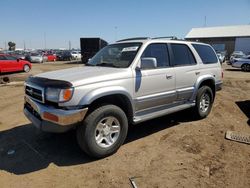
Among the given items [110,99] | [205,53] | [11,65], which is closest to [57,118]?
[110,99]

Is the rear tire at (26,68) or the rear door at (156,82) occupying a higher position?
the rear door at (156,82)

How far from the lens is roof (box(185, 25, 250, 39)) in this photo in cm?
5376

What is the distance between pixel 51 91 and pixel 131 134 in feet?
7.20

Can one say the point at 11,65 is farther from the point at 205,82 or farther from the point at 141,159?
the point at 141,159

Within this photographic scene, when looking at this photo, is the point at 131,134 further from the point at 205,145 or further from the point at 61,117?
the point at 61,117

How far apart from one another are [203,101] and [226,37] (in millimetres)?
51971

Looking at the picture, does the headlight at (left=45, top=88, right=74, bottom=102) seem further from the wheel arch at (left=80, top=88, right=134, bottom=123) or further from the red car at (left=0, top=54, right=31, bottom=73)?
the red car at (left=0, top=54, right=31, bottom=73)

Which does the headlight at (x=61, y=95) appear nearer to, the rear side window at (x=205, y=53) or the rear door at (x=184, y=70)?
the rear door at (x=184, y=70)

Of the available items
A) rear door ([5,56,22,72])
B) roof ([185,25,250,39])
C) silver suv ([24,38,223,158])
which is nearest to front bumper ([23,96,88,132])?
silver suv ([24,38,223,158])

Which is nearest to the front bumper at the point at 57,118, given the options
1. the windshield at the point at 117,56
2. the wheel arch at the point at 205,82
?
the windshield at the point at 117,56

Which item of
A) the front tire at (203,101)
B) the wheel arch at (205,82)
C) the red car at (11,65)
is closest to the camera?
the wheel arch at (205,82)

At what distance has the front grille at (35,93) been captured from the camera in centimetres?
411

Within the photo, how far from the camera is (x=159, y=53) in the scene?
5316mm

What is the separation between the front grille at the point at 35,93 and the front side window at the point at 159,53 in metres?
1.99
